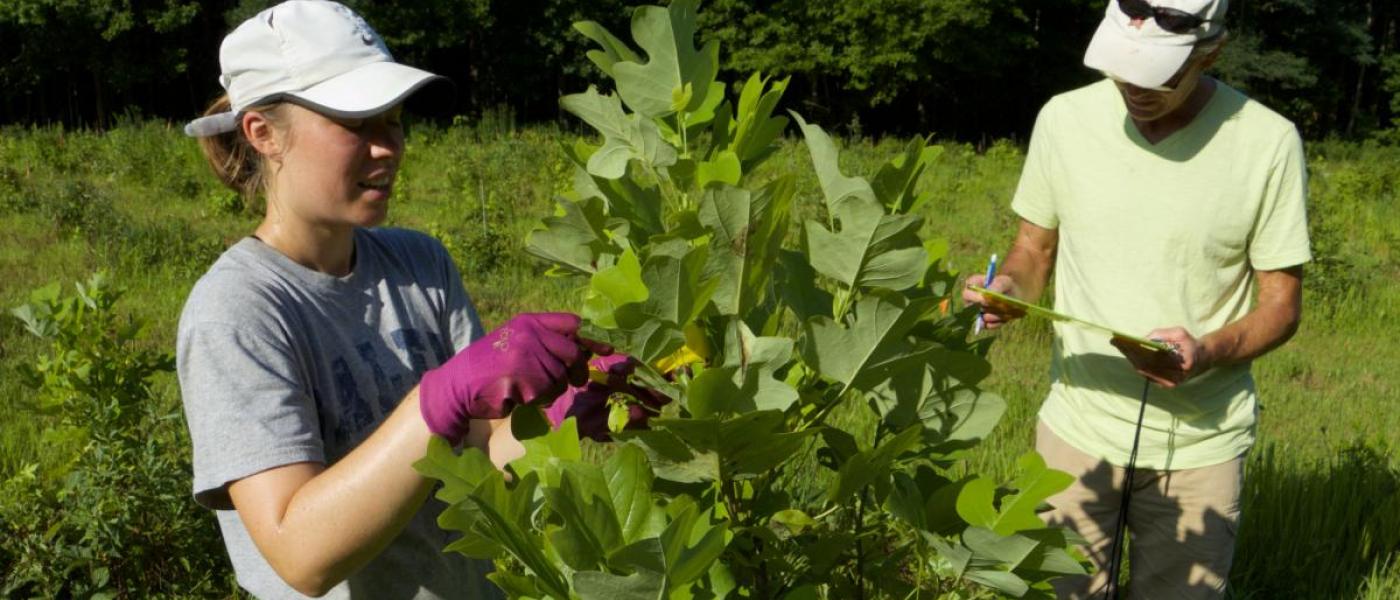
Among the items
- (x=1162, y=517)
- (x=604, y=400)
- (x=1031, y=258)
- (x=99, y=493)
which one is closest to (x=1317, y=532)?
(x=1162, y=517)

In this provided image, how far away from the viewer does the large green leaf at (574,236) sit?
3.41 feet

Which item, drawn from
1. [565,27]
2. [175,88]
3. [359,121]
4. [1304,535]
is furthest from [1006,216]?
[175,88]

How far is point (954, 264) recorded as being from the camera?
753 centimetres

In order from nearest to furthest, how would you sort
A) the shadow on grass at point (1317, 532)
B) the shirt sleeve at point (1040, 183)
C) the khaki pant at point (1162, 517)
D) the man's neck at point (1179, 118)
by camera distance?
the man's neck at point (1179, 118), the khaki pant at point (1162, 517), the shirt sleeve at point (1040, 183), the shadow on grass at point (1317, 532)

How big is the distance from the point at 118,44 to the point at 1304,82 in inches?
1160

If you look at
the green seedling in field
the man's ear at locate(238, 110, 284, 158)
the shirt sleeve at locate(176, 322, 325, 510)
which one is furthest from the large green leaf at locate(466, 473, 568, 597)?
the man's ear at locate(238, 110, 284, 158)

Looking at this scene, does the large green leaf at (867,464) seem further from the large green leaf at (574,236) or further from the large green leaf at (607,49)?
the large green leaf at (607,49)

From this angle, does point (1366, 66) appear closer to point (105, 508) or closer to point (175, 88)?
point (175, 88)

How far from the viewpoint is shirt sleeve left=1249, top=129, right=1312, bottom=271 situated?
2.23 metres

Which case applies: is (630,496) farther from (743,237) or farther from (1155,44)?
(1155,44)

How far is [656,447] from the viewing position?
0.94 metres

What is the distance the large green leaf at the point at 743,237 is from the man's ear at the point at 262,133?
33.3 inches

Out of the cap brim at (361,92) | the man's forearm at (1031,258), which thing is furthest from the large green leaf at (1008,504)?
the man's forearm at (1031,258)

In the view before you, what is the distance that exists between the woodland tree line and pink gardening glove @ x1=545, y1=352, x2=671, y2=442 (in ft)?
Result: 73.4
